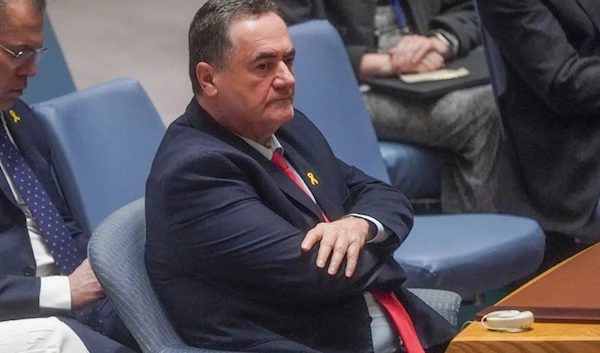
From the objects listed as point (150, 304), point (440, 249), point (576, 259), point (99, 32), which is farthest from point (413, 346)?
point (99, 32)

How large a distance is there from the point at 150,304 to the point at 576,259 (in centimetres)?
71

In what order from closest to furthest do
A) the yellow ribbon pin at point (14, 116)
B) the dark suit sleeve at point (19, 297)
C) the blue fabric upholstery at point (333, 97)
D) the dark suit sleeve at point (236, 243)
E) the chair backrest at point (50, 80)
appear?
the dark suit sleeve at point (236, 243)
the dark suit sleeve at point (19, 297)
the yellow ribbon pin at point (14, 116)
the blue fabric upholstery at point (333, 97)
the chair backrest at point (50, 80)

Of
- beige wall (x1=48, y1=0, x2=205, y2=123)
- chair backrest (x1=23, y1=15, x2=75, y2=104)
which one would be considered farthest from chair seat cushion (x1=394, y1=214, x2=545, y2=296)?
beige wall (x1=48, y1=0, x2=205, y2=123)

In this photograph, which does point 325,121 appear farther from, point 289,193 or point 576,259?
point 576,259

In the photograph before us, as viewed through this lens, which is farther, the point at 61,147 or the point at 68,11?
the point at 68,11

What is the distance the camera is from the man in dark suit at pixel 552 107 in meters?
2.55

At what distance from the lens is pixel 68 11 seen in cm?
380

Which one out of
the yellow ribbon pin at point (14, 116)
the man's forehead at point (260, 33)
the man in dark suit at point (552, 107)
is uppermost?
the man's forehead at point (260, 33)

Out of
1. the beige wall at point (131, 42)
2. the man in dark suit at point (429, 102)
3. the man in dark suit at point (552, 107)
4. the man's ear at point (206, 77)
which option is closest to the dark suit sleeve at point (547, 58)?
the man in dark suit at point (552, 107)

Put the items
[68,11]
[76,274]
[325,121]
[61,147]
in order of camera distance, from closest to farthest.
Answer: [76,274]
[61,147]
[325,121]
[68,11]

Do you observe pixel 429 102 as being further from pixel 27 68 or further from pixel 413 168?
pixel 27 68

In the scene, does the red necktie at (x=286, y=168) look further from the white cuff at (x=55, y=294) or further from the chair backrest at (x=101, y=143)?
the chair backrest at (x=101, y=143)

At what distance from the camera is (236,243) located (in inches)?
64.8

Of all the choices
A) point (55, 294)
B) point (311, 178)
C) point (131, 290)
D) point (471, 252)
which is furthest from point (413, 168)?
point (131, 290)
